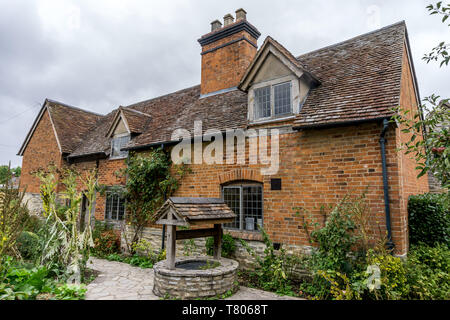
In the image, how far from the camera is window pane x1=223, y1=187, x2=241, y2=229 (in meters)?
8.59

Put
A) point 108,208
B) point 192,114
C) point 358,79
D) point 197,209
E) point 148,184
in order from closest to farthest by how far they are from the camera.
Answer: point 197,209
point 358,79
point 148,184
point 192,114
point 108,208

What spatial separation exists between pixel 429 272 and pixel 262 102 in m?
6.10

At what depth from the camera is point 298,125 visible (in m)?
7.19

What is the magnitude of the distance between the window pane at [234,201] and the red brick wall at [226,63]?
16.7 feet

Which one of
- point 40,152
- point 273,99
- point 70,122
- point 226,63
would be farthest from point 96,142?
point 273,99

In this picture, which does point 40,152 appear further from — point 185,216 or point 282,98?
point 282,98

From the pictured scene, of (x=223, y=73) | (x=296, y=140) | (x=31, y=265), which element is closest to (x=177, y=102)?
(x=223, y=73)

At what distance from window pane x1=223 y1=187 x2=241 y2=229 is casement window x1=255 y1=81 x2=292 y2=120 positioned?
8.09ft

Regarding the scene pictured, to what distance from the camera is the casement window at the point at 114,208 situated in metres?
12.3

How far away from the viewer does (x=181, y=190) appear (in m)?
9.96

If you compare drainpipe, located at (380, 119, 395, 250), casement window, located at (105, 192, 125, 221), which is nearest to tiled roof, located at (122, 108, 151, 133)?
casement window, located at (105, 192, 125, 221)

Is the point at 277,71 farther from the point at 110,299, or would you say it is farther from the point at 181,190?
the point at 110,299

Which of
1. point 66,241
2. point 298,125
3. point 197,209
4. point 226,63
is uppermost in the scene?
point 226,63

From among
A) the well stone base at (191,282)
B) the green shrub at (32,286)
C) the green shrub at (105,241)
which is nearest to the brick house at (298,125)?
the green shrub at (105,241)
